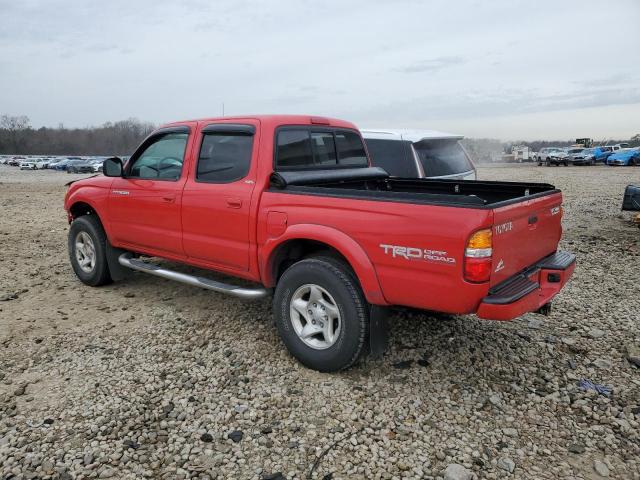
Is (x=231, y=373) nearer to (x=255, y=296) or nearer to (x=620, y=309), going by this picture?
(x=255, y=296)

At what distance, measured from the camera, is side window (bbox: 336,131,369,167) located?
499cm

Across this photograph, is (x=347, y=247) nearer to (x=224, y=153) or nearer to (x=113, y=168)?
(x=224, y=153)

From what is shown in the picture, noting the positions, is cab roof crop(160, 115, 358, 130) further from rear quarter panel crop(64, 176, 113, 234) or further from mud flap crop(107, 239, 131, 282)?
mud flap crop(107, 239, 131, 282)

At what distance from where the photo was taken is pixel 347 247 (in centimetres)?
345

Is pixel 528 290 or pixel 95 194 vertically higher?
pixel 95 194

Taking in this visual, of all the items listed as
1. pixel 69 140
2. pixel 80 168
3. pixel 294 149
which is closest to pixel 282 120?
pixel 294 149

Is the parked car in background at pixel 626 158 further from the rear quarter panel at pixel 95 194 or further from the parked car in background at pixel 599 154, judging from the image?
the rear quarter panel at pixel 95 194

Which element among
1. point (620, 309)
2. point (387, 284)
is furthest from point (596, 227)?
point (387, 284)

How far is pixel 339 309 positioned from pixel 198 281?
152 centimetres

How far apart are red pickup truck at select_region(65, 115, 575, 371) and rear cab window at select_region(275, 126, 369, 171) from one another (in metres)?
0.01

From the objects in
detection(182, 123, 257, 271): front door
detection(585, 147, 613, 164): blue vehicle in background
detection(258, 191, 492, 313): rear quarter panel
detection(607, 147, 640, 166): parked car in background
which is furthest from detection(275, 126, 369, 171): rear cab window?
detection(585, 147, 613, 164): blue vehicle in background

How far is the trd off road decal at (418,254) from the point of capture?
10.00ft

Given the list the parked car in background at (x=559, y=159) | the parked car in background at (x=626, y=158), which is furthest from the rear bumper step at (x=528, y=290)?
the parked car in background at (x=559, y=159)

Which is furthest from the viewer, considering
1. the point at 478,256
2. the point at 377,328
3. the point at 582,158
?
the point at 582,158
